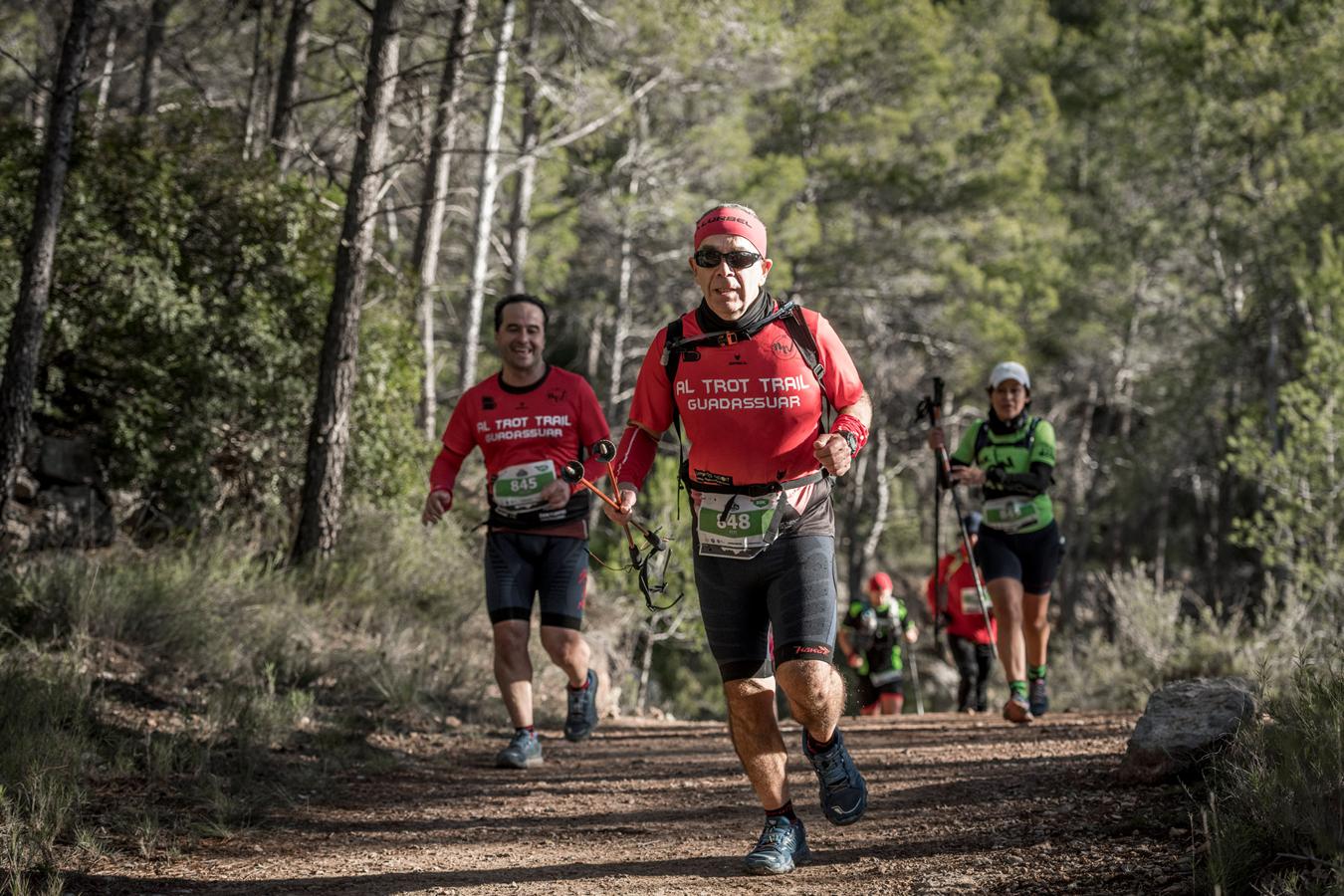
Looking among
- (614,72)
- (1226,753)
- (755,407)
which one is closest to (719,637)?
(755,407)

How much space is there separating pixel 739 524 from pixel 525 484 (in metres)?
2.55

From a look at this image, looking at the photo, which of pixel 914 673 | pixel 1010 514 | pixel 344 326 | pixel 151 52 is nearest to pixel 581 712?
pixel 1010 514

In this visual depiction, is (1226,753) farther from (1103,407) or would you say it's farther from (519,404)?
(1103,407)

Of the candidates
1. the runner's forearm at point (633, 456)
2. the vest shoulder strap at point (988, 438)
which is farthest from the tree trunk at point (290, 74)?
the runner's forearm at point (633, 456)

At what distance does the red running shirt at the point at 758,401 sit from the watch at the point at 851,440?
0.17m

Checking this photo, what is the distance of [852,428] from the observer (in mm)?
4270

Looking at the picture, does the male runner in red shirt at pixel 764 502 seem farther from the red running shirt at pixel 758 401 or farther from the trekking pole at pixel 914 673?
the trekking pole at pixel 914 673

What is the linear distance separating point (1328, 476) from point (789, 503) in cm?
1455

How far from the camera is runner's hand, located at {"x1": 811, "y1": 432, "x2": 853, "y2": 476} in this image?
408 centimetres

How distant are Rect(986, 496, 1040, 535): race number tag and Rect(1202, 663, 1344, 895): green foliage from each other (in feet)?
11.9

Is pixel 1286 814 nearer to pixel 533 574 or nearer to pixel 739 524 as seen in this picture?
pixel 739 524

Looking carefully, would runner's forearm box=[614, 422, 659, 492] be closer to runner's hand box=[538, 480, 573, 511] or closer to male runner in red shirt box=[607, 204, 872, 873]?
male runner in red shirt box=[607, 204, 872, 873]

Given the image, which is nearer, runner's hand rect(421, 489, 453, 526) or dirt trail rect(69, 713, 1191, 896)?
dirt trail rect(69, 713, 1191, 896)

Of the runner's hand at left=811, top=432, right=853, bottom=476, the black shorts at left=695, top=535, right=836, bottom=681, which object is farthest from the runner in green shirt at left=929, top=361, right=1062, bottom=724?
the runner's hand at left=811, top=432, right=853, bottom=476
